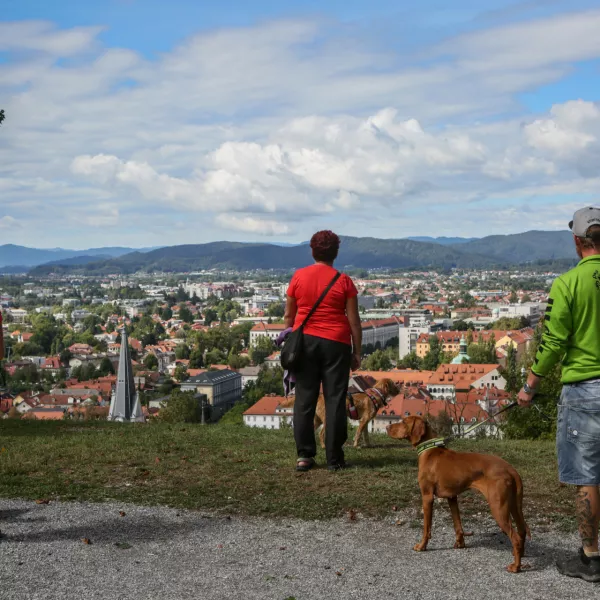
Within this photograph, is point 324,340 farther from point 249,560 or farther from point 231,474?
point 249,560

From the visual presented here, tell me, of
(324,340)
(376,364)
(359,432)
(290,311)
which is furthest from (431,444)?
(376,364)

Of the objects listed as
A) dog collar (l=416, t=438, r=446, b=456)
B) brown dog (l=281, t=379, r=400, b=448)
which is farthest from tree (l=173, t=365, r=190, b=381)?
dog collar (l=416, t=438, r=446, b=456)

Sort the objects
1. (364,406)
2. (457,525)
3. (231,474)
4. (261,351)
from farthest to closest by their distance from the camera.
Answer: (261,351) < (364,406) < (231,474) < (457,525)

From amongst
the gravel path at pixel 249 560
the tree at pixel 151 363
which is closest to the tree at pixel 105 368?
the tree at pixel 151 363

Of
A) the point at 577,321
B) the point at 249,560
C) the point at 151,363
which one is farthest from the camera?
the point at 151,363

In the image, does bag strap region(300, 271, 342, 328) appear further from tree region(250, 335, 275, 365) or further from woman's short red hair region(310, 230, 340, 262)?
tree region(250, 335, 275, 365)

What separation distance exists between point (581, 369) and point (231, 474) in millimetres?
3367

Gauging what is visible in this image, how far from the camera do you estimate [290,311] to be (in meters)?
6.75

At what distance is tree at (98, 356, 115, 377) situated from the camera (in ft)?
299

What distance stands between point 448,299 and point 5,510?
185 metres

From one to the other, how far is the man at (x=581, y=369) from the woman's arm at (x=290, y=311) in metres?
2.54

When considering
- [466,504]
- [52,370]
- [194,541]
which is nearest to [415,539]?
[466,504]

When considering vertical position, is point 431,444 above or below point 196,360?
above

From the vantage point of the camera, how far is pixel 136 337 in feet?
412
